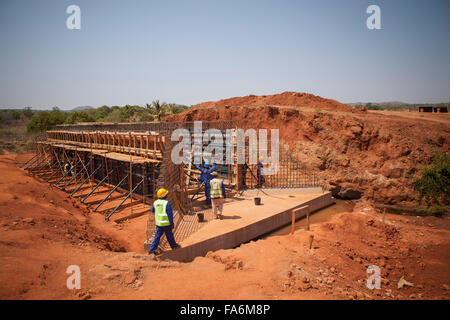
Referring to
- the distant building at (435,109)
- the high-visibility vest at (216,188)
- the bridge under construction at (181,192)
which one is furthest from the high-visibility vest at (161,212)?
the distant building at (435,109)

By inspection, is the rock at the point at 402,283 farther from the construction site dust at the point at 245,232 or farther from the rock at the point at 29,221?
the rock at the point at 29,221

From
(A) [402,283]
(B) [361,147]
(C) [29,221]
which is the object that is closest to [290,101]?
(B) [361,147]

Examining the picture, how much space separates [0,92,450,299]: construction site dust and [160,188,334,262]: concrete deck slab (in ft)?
0.14

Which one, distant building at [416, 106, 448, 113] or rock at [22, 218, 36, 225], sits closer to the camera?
rock at [22, 218, 36, 225]

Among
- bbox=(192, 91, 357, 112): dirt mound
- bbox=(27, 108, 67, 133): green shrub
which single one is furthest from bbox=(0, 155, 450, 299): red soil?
bbox=(27, 108, 67, 133): green shrub

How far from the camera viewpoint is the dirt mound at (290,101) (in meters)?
26.0

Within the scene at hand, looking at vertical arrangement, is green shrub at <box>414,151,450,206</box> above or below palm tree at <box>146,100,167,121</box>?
below

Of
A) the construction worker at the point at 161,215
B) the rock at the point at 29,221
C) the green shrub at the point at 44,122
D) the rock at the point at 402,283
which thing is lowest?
the rock at the point at 402,283

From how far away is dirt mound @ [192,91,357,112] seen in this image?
26000 millimetres

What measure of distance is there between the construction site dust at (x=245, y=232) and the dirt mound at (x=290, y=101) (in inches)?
290

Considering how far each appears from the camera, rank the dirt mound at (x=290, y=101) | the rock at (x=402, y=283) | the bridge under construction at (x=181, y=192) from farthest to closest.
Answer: the dirt mound at (x=290, y=101), the bridge under construction at (x=181, y=192), the rock at (x=402, y=283)

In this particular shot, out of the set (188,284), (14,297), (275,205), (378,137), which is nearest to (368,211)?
(275,205)

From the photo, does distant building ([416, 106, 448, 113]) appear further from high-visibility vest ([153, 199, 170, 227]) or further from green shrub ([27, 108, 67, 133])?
green shrub ([27, 108, 67, 133])
